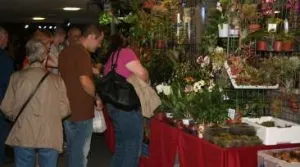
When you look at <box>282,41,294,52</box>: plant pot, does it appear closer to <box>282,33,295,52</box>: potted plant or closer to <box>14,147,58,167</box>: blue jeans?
<box>282,33,295,52</box>: potted plant

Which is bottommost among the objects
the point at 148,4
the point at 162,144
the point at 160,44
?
the point at 162,144

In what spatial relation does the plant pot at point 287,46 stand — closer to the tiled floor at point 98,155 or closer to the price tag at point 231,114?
the price tag at point 231,114

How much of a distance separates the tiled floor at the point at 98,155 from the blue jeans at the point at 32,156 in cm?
213

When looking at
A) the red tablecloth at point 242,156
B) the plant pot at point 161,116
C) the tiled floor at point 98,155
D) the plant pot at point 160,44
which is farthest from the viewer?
the tiled floor at point 98,155

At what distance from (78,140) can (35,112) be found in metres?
0.89

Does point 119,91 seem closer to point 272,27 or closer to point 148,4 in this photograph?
point 272,27

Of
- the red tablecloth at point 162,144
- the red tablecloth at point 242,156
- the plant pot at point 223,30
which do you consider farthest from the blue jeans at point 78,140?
the red tablecloth at point 242,156

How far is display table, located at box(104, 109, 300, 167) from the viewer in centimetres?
276

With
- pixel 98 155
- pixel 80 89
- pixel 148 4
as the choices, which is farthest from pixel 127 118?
pixel 98 155

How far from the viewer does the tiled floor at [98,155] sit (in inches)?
211

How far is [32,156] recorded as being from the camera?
314cm

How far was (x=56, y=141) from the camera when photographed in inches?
123

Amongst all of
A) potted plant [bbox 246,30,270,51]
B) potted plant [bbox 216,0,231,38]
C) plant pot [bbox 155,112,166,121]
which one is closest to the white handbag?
plant pot [bbox 155,112,166,121]

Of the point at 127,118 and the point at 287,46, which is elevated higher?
the point at 287,46
